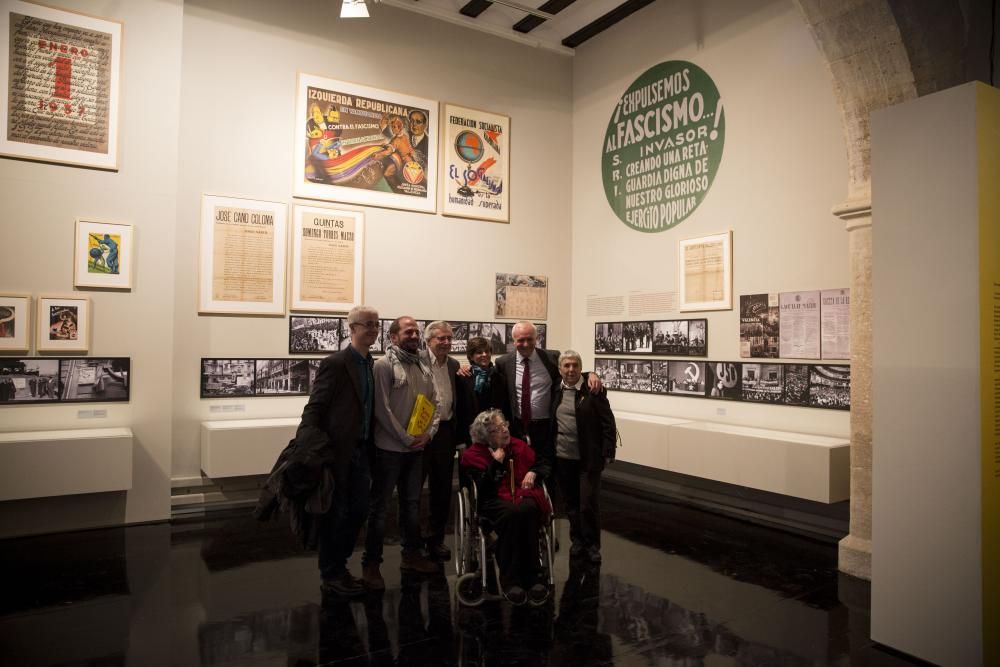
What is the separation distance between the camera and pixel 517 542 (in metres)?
3.74

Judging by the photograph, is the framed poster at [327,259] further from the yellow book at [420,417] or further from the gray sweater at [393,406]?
the yellow book at [420,417]

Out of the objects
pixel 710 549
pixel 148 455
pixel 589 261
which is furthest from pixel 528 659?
pixel 589 261

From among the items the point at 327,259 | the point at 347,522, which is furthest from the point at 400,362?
the point at 327,259

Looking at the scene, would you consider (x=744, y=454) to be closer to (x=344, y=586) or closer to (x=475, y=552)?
(x=475, y=552)

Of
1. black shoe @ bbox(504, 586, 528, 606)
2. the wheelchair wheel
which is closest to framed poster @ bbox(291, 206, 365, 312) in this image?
the wheelchair wheel

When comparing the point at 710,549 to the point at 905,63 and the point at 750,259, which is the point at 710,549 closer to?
the point at 750,259

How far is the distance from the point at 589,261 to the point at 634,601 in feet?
15.2

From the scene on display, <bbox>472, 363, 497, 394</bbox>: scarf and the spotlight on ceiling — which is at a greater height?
the spotlight on ceiling

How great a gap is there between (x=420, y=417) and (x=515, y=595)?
113 cm

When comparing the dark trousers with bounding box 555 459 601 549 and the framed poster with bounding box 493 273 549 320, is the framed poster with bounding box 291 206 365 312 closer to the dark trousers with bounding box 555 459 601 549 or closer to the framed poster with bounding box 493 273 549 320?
the framed poster with bounding box 493 273 549 320

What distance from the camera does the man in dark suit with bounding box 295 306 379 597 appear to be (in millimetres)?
3826

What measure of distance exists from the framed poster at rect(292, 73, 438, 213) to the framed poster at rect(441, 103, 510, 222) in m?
0.16

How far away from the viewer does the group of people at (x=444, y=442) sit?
12.5 ft

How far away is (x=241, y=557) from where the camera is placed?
476 centimetres
